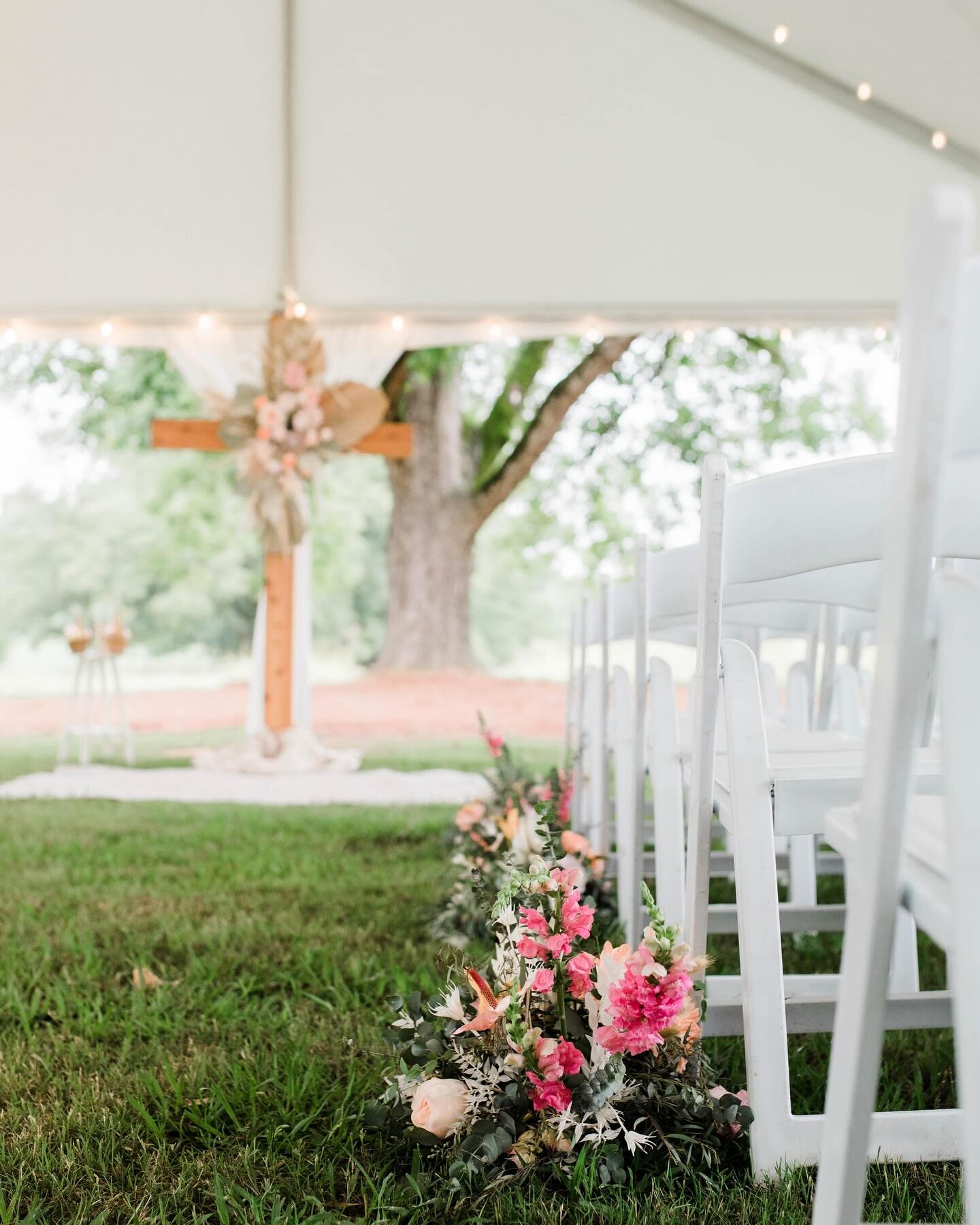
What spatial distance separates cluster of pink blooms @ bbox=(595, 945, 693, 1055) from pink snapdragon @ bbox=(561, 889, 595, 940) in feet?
0.20

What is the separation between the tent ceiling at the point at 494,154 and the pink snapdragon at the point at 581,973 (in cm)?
314

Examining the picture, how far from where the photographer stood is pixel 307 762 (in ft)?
13.9

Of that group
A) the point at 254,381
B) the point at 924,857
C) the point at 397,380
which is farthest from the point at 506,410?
the point at 924,857

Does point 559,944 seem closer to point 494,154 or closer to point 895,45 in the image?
point 494,154

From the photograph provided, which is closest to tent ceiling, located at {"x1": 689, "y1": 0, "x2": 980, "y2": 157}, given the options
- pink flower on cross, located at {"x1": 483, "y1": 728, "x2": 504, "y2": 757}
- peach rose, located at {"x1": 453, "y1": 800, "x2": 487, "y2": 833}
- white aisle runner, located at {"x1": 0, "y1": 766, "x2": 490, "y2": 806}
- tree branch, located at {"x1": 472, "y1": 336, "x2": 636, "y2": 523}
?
tree branch, located at {"x1": 472, "y1": 336, "x2": 636, "y2": 523}

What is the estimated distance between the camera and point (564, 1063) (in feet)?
3.30

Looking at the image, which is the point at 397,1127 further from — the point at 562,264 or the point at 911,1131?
the point at 562,264

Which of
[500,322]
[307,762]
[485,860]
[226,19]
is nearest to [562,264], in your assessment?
[500,322]

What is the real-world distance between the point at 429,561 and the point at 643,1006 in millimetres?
5905

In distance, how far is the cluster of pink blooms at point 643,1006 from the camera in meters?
1.00

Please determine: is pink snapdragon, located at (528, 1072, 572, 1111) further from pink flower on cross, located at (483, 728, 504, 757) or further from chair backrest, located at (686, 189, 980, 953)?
pink flower on cross, located at (483, 728, 504, 757)

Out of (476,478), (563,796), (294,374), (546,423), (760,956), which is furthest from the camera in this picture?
(476,478)

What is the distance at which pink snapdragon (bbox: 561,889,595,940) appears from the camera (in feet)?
3.47

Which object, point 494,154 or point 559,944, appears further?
point 494,154
